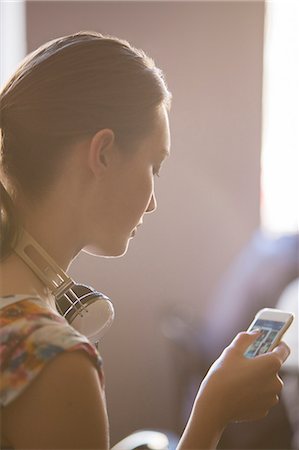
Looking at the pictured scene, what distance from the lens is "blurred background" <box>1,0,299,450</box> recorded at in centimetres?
254

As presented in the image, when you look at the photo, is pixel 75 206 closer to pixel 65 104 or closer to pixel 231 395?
pixel 65 104

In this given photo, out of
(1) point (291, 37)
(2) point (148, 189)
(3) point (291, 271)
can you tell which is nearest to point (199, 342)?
(3) point (291, 271)

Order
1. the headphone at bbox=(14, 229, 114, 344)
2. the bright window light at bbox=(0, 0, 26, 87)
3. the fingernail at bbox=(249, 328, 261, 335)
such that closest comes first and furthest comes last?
the headphone at bbox=(14, 229, 114, 344) → the fingernail at bbox=(249, 328, 261, 335) → the bright window light at bbox=(0, 0, 26, 87)

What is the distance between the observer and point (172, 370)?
261cm

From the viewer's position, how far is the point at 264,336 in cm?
85

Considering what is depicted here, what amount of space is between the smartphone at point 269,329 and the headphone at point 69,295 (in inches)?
7.4

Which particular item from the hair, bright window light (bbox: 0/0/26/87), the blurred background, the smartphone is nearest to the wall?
the blurred background

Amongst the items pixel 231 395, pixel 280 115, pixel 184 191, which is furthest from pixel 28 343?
pixel 280 115

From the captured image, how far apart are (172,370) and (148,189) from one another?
1.95 m

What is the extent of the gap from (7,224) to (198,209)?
6.62 feet

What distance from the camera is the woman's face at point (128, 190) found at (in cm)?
75

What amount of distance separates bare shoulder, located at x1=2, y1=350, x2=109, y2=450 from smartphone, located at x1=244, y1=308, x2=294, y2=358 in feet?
0.80

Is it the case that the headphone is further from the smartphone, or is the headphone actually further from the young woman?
the smartphone

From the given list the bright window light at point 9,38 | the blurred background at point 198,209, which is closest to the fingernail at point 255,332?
the bright window light at point 9,38
